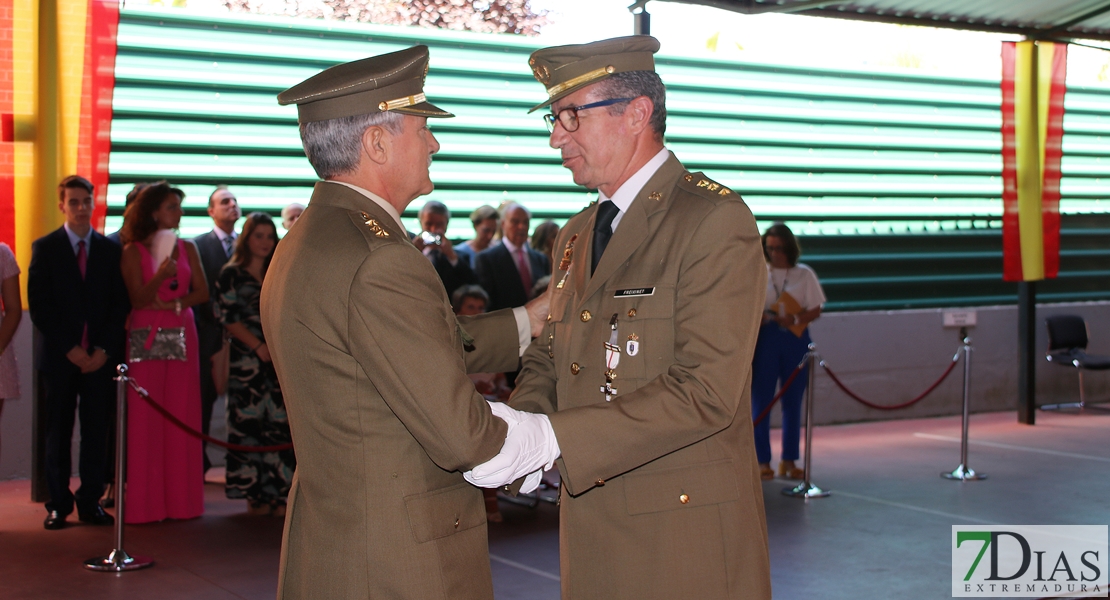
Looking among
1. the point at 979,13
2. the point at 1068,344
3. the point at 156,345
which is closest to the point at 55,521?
the point at 156,345

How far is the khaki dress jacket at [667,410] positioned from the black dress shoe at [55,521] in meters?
4.14

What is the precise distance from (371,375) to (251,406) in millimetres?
4325

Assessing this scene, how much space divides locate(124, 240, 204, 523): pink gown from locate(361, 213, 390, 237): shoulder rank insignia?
4.21 meters

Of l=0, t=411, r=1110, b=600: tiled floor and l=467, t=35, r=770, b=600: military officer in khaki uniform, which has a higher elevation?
l=467, t=35, r=770, b=600: military officer in khaki uniform

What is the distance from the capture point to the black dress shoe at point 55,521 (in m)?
5.47

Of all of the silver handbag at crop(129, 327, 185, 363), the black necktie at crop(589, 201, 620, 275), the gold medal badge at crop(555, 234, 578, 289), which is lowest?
the silver handbag at crop(129, 327, 185, 363)

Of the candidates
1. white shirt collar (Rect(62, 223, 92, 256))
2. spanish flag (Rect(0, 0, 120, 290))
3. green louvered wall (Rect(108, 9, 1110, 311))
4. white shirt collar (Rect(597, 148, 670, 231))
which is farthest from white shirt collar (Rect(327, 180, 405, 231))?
green louvered wall (Rect(108, 9, 1110, 311))

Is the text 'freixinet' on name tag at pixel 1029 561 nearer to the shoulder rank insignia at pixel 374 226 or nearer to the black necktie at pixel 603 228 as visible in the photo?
the black necktie at pixel 603 228

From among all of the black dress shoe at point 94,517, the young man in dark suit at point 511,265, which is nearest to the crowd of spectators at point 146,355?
the black dress shoe at point 94,517

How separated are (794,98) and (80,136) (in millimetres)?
6307

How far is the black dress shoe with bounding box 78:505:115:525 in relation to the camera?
18.4 ft

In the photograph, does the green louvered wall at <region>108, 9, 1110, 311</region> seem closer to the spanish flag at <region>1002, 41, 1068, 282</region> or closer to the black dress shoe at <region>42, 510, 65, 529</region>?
the spanish flag at <region>1002, 41, 1068, 282</region>

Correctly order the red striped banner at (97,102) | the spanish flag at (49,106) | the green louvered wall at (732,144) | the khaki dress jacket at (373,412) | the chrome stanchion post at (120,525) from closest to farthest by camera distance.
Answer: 1. the khaki dress jacket at (373,412)
2. the chrome stanchion post at (120,525)
3. the spanish flag at (49,106)
4. the red striped banner at (97,102)
5. the green louvered wall at (732,144)

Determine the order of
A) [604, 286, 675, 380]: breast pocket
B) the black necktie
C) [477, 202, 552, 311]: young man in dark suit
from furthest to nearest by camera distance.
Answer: [477, 202, 552, 311]: young man in dark suit, the black necktie, [604, 286, 675, 380]: breast pocket
